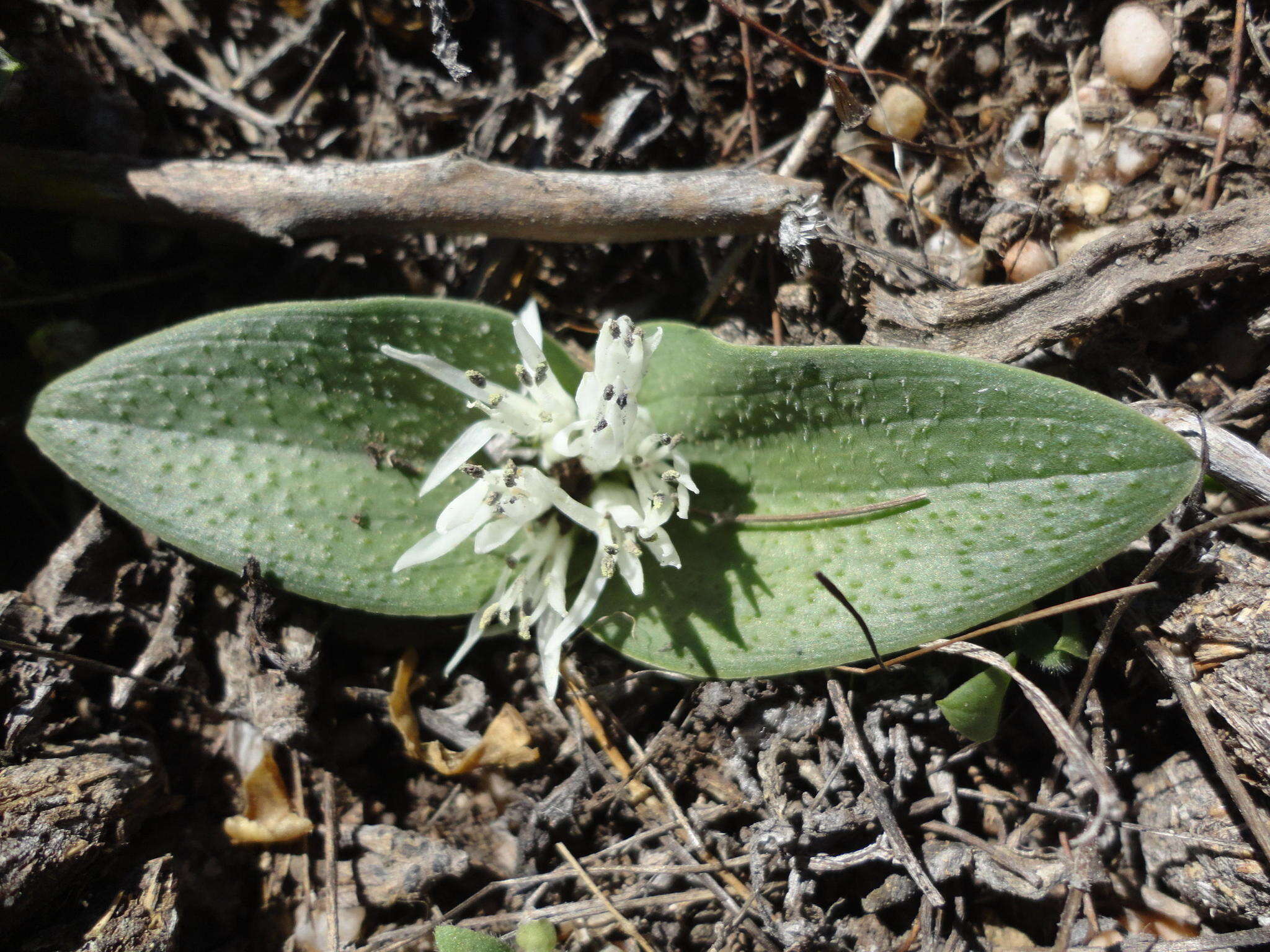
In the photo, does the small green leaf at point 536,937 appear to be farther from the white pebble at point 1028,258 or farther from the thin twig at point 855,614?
the white pebble at point 1028,258

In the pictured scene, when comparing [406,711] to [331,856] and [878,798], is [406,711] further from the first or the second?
[878,798]

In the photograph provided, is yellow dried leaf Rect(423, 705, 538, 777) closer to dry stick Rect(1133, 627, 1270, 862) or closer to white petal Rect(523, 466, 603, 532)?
white petal Rect(523, 466, 603, 532)

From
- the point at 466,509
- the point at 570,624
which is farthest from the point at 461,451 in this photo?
the point at 570,624

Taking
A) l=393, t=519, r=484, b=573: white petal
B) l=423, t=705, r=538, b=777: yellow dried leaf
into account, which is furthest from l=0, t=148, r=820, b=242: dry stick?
l=423, t=705, r=538, b=777: yellow dried leaf

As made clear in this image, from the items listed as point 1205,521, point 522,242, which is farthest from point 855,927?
point 522,242

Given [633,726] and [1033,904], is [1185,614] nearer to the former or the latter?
[1033,904]

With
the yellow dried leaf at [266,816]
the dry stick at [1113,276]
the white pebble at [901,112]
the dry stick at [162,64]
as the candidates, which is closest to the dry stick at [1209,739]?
the dry stick at [1113,276]
